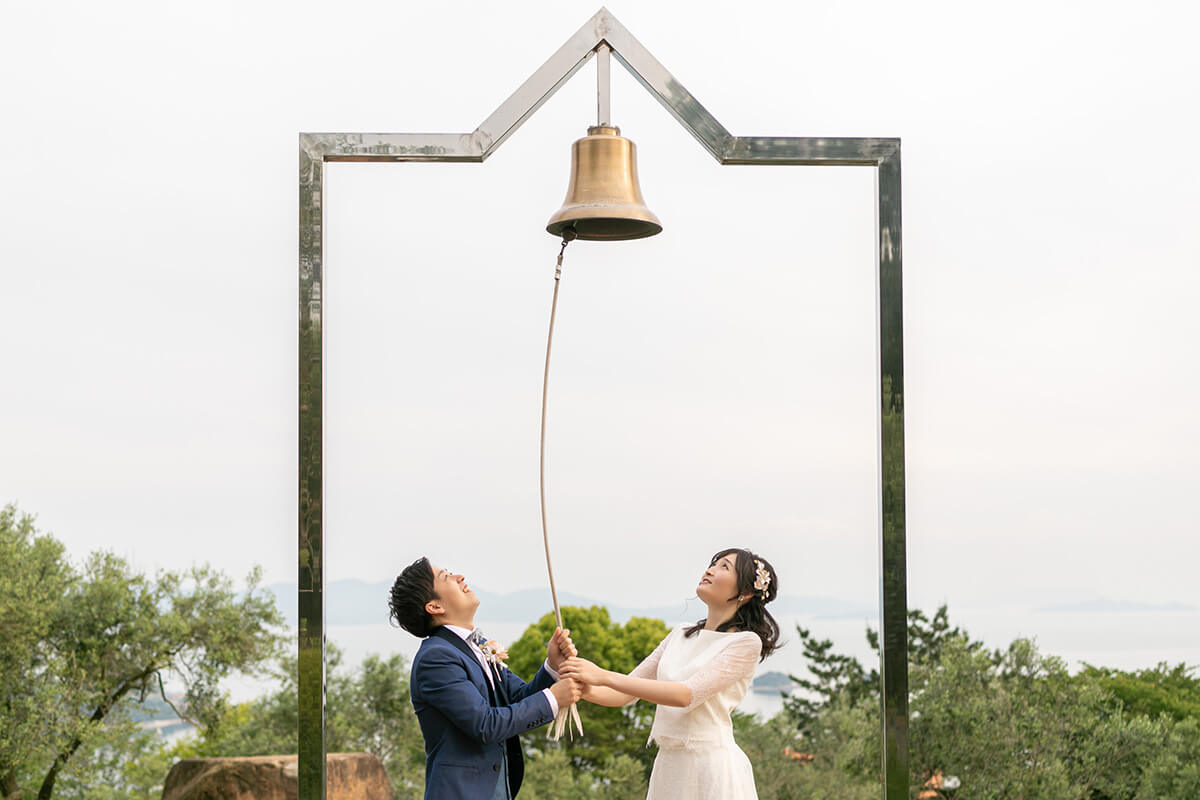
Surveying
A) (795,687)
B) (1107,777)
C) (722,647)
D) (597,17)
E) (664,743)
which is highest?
(597,17)

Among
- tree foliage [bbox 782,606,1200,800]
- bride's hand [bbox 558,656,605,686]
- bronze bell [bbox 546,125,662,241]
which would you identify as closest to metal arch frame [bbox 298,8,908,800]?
bronze bell [bbox 546,125,662,241]

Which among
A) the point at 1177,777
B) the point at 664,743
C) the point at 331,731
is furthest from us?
the point at 331,731

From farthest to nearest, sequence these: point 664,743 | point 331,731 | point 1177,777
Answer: point 331,731 → point 1177,777 → point 664,743

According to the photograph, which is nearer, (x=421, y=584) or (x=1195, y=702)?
(x=421, y=584)

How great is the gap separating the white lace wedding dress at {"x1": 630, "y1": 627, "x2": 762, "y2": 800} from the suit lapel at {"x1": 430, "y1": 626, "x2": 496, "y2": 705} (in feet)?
1.82

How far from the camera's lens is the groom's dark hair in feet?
11.9

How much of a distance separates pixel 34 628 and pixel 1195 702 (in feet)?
23.2

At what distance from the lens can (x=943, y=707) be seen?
7.29 metres

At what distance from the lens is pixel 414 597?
361 cm

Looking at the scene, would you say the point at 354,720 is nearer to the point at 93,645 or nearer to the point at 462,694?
the point at 93,645

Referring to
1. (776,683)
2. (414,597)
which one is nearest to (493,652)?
(414,597)

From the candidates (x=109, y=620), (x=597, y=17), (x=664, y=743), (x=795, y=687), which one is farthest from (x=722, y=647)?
(x=109, y=620)

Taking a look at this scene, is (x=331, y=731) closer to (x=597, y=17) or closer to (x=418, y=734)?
(x=418, y=734)

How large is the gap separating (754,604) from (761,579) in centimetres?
10
